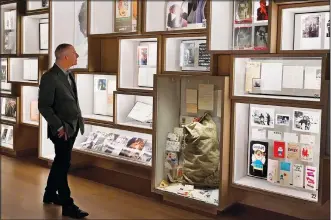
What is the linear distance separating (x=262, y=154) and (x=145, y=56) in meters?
1.51

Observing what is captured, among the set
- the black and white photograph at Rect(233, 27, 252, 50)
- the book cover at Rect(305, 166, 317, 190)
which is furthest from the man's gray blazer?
the book cover at Rect(305, 166, 317, 190)

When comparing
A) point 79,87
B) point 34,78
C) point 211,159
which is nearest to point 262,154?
point 211,159

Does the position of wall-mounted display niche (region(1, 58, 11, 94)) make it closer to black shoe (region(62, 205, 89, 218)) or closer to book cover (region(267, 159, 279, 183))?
black shoe (region(62, 205, 89, 218))

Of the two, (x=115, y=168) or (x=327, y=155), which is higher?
(x=327, y=155)

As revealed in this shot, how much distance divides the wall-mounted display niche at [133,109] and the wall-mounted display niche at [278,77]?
3.60 ft

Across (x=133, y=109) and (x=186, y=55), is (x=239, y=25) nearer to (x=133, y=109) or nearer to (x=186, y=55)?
(x=186, y=55)

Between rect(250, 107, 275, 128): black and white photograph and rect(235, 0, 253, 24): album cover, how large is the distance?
0.70 metres

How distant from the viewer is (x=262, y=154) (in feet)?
10.8

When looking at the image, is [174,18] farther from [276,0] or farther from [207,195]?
[207,195]

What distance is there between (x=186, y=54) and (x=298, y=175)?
142 cm

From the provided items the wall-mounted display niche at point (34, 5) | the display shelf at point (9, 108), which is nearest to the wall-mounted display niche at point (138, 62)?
the wall-mounted display niche at point (34, 5)

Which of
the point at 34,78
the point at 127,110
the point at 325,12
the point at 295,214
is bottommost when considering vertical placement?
the point at 295,214

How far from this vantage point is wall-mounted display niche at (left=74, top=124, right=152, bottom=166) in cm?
398

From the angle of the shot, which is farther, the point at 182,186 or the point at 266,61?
the point at 182,186
